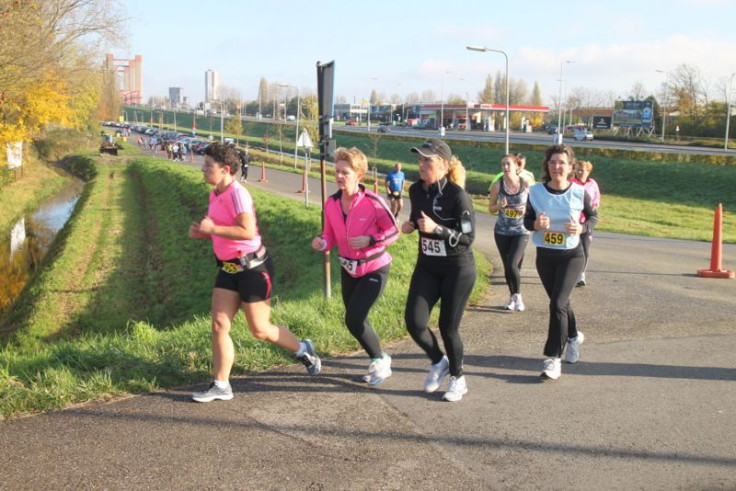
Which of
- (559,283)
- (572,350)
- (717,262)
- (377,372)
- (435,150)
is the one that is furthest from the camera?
(717,262)

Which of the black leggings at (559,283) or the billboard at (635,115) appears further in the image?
the billboard at (635,115)

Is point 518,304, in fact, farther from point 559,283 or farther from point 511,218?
point 559,283

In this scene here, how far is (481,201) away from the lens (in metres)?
31.5

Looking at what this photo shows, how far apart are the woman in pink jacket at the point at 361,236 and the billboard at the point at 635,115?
7924 centimetres

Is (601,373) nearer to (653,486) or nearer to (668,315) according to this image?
(653,486)

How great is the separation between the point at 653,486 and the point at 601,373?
2102 millimetres

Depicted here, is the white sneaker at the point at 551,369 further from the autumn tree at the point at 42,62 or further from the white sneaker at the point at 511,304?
the autumn tree at the point at 42,62

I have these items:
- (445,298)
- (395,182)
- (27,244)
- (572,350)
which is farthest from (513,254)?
(27,244)

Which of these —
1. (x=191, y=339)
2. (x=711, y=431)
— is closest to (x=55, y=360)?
(x=191, y=339)

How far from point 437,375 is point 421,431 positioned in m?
0.89

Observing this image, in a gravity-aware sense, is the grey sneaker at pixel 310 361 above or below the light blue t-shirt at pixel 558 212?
below

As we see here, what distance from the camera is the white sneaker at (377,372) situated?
5.72m

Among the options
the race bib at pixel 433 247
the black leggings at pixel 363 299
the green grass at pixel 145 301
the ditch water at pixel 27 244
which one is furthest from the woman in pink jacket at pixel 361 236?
the ditch water at pixel 27 244

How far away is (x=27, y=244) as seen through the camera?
26656mm
